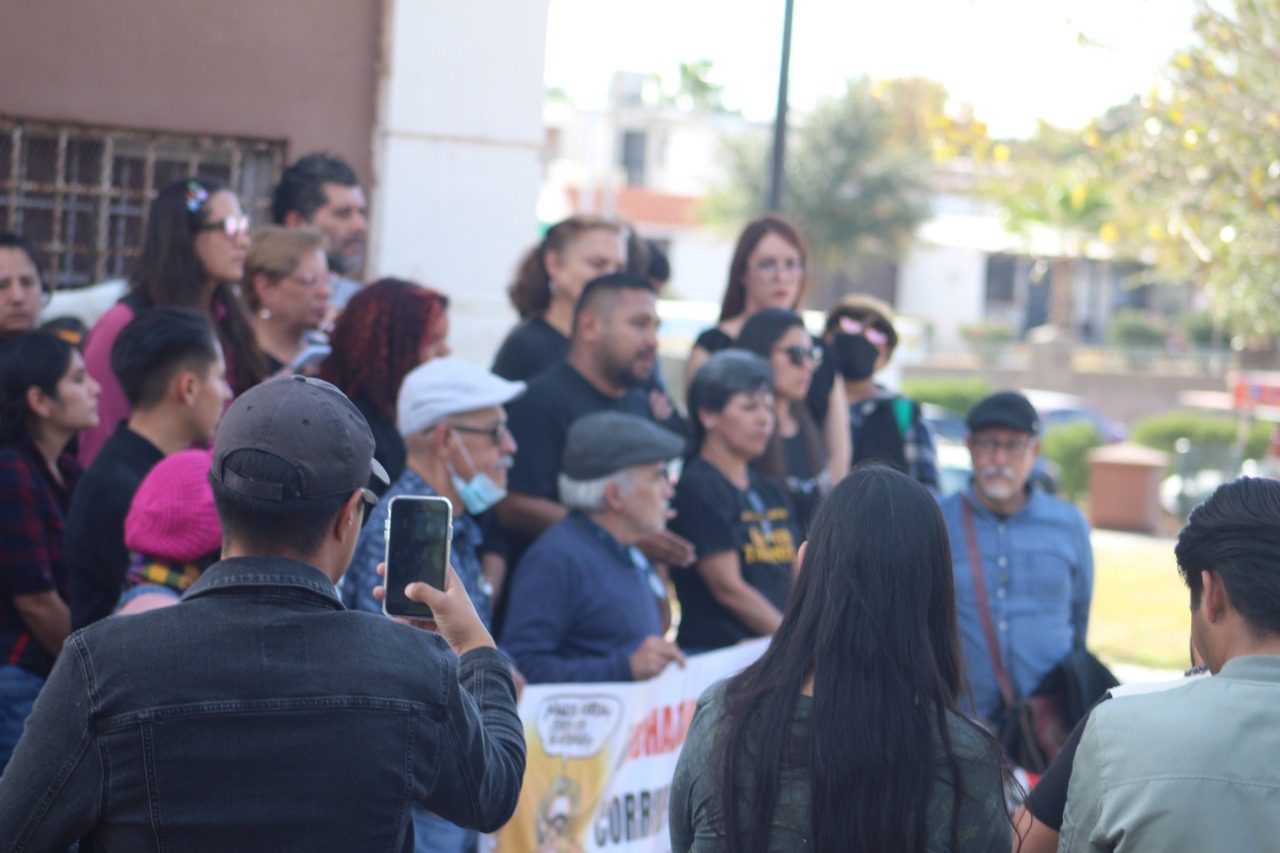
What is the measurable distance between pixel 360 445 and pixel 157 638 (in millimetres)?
448

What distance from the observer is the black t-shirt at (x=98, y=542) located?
4328 mm

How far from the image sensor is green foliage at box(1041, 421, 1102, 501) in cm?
2727

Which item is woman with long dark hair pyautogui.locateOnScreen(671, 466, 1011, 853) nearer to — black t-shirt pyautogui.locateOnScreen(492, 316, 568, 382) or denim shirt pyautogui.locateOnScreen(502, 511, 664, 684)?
denim shirt pyautogui.locateOnScreen(502, 511, 664, 684)

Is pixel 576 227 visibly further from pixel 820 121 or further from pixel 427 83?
pixel 820 121

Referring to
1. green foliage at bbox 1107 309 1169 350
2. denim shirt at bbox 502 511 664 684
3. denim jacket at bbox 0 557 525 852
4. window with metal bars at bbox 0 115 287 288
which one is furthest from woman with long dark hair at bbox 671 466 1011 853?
green foliage at bbox 1107 309 1169 350

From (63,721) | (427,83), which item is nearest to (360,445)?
(63,721)

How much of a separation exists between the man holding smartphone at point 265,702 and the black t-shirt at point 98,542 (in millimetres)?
1876

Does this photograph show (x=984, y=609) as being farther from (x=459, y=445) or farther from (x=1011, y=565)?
(x=459, y=445)

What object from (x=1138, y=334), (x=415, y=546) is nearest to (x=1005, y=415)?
(x=415, y=546)

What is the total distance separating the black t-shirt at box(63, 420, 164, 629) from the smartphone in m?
1.64

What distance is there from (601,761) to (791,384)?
2.00 meters

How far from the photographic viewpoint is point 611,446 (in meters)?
5.29

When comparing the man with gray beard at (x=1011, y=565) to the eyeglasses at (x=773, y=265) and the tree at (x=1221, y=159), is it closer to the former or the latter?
the eyeglasses at (x=773, y=265)

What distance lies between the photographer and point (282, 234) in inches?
236
